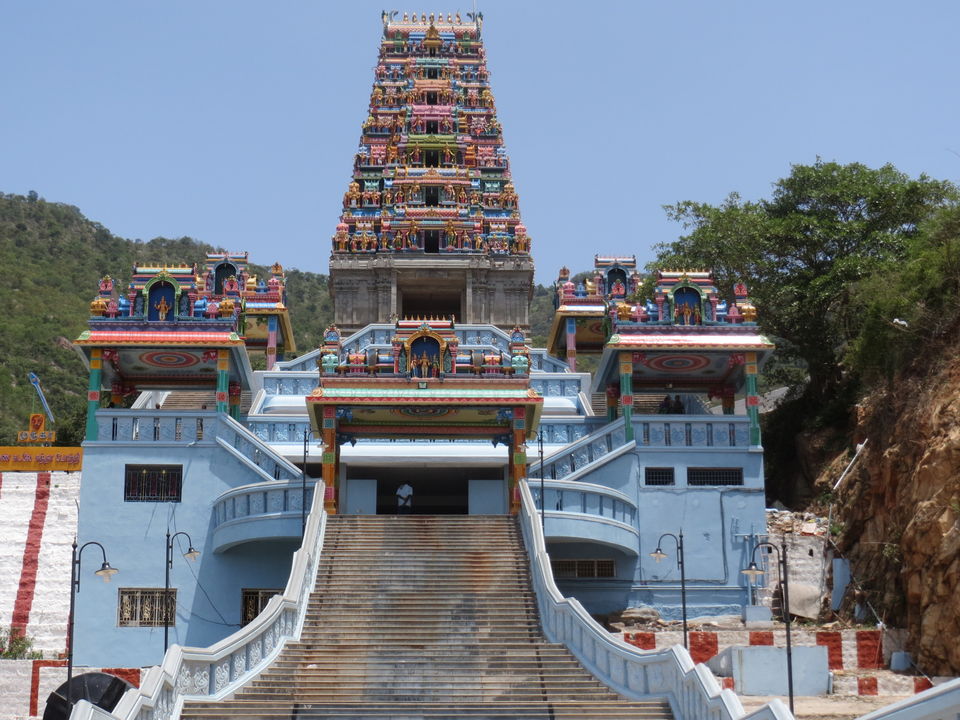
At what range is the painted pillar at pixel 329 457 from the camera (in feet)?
111

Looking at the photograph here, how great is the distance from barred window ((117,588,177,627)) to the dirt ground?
1507cm

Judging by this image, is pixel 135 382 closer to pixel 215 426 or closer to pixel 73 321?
pixel 215 426

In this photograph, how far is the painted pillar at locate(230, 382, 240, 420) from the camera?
4072 cm

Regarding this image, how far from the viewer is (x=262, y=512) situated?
34312 millimetres

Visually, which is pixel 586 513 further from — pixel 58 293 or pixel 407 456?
pixel 58 293

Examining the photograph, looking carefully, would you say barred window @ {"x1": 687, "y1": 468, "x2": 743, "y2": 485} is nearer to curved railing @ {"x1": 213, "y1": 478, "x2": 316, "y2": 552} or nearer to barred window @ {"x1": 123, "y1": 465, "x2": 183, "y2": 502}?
curved railing @ {"x1": 213, "y1": 478, "x2": 316, "y2": 552}

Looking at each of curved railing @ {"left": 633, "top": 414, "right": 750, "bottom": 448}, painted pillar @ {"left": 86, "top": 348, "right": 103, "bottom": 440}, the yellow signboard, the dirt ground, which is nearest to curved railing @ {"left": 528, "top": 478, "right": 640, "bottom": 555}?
curved railing @ {"left": 633, "top": 414, "right": 750, "bottom": 448}

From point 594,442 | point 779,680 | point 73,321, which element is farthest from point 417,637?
point 73,321

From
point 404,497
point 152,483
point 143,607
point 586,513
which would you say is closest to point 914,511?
point 586,513

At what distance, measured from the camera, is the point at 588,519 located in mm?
34250

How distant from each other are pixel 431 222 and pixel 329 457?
26846mm

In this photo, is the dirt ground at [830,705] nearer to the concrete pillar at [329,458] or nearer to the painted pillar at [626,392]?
the painted pillar at [626,392]

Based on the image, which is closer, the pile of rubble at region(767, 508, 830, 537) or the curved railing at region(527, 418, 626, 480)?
the curved railing at region(527, 418, 626, 480)

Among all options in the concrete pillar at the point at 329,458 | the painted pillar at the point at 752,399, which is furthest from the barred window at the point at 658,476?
the concrete pillar at the point at 329,458
